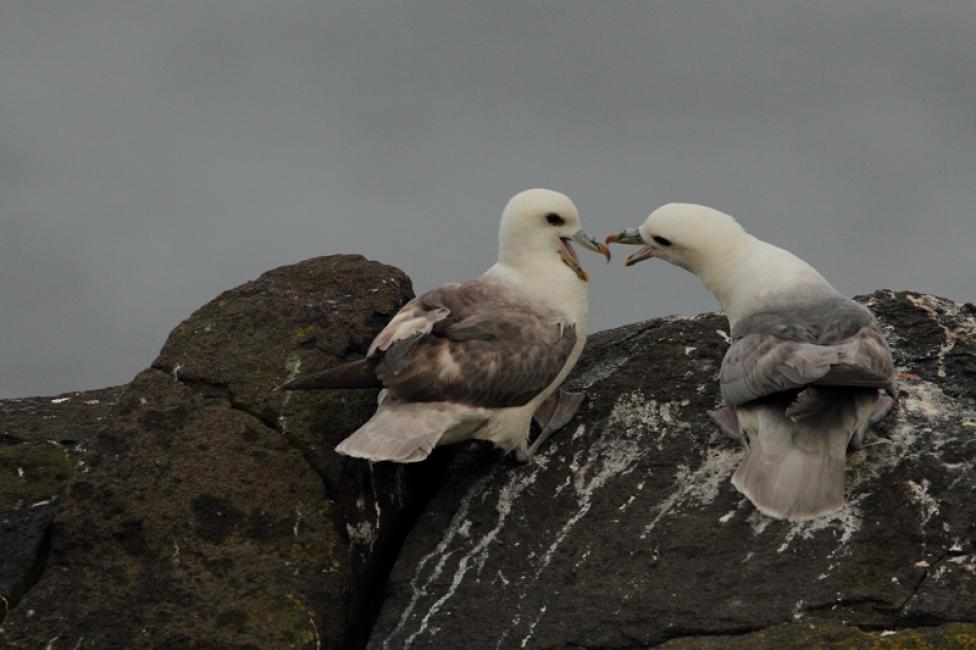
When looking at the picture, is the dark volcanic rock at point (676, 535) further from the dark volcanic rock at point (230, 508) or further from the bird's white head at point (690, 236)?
the bird's white head at point (690, 236)

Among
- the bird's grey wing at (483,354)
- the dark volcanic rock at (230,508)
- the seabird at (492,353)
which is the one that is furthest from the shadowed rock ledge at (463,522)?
the bird's grey wing at (483,354)

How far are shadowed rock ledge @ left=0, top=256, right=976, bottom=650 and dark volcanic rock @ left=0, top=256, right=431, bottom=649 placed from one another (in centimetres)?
1

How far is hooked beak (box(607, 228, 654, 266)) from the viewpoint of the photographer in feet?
28.4

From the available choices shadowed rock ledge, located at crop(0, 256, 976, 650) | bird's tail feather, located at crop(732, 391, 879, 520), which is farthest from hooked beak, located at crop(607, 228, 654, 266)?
bird's tail feather, located at crop(732, 391, 879, 520)

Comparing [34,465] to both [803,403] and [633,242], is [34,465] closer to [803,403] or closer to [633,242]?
[633,242]

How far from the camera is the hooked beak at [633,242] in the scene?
8664 mm

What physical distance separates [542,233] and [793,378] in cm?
230

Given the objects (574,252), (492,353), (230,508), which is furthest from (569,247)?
(230,508)

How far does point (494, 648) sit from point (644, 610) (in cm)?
72

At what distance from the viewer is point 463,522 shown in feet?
24.7

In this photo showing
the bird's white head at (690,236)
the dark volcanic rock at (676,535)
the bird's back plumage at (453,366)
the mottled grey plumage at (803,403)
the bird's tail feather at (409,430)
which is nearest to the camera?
the dark volcanic rock at (676,535)

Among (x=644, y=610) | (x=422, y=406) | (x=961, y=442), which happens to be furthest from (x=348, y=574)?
(x=961, y=442)

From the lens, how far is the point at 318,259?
9.26 metres

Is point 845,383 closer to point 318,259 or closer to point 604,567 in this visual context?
point 604,567
